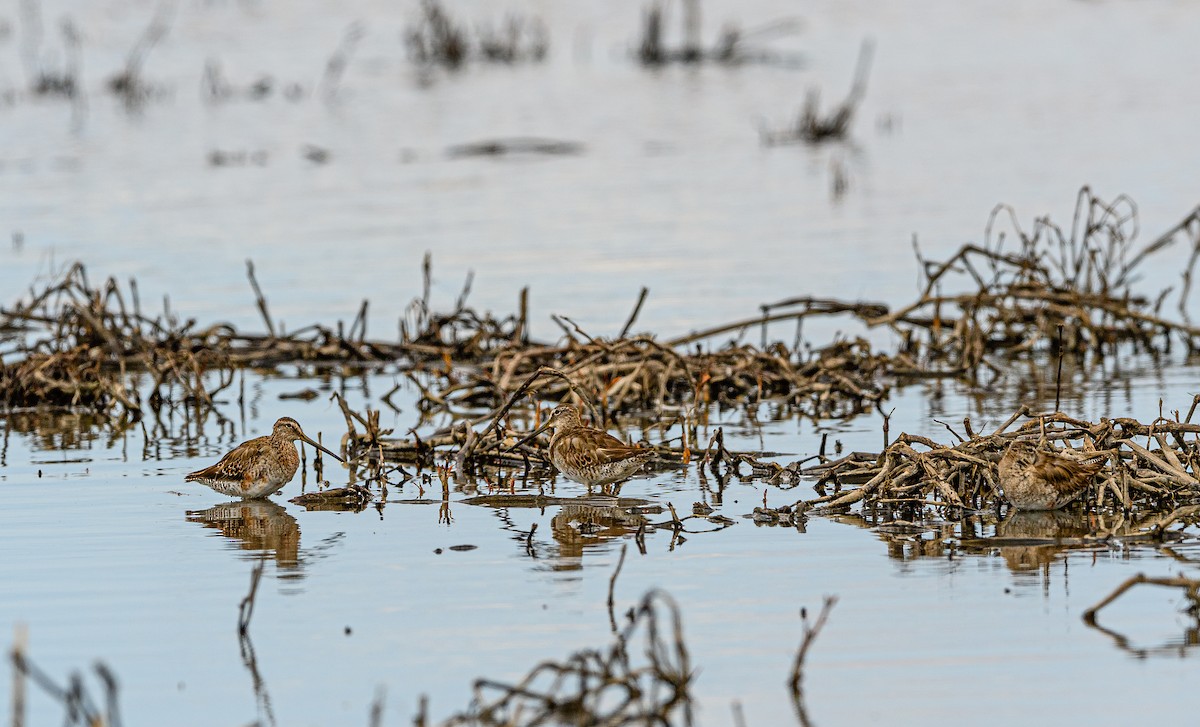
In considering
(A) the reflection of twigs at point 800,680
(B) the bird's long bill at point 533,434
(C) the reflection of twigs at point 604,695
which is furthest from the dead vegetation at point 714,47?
(C) the reflection of twigs at point 604,695

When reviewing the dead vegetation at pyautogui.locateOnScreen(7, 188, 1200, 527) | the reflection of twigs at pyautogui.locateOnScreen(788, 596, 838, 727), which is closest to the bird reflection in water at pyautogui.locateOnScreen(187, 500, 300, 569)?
the dead vegetation at pyautogui.locateOnScreen(7, 188, 1200, 527)

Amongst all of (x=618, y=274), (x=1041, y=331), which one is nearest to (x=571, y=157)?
(x=618, y=274)

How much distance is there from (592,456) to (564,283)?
7022 millimetres

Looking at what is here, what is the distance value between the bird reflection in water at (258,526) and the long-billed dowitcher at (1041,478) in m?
2.74

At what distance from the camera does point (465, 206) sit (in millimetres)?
18797

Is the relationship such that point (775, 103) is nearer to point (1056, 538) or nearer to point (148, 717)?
point (1056, 538)

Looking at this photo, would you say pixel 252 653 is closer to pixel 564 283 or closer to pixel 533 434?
pixel 533 434

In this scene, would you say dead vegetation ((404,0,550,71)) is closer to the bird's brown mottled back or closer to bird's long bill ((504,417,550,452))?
bird's long bill ((504,417,550,452))

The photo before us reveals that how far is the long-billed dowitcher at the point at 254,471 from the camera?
7.55 metres

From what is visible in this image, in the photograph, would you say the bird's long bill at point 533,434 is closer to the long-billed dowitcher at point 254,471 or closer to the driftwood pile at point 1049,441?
the long-billed dowitcher at point 254,471

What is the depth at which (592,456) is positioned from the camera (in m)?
7.30

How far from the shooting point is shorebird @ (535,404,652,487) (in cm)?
730

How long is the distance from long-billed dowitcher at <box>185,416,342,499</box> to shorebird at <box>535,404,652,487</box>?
1.02 m

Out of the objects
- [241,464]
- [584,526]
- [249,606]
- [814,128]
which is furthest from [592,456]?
[814,128]
